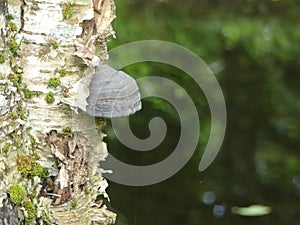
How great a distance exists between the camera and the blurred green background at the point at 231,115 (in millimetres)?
3564

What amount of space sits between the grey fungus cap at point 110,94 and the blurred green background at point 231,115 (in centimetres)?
163

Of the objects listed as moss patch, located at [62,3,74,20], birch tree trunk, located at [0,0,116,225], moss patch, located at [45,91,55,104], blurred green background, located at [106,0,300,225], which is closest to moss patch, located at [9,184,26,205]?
birch tree trunk, located at [0,0,116,225]

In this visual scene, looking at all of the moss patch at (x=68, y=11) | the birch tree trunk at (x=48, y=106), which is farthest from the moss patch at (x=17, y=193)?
the moss patch at (x=68, y=11)

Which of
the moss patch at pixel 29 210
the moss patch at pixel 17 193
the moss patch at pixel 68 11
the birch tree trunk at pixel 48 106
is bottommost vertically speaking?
the moss patch at pixel 29 210

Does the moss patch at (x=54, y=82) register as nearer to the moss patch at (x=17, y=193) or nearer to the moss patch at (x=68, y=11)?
the moss patch at (x=68, y=11)

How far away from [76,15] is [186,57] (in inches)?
88.7

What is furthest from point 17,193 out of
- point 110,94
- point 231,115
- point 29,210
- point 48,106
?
point 231,115

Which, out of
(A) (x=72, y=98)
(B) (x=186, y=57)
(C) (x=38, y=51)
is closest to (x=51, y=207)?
(A) (x=72, y=98)

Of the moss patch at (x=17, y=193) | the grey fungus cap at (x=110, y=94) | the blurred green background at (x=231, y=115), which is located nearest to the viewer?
the moss patch at (x=17, y=193)

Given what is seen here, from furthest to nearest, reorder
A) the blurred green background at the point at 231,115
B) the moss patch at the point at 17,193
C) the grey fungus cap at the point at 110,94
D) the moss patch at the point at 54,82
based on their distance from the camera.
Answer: the blurred green background at the point at 231,115 < the grey fungus cap at the point at 110,94 < the moss patch at the point at 54,82 < the moss patch at the point at 17,193

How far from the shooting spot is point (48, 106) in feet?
4.69

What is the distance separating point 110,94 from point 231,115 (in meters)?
2.73

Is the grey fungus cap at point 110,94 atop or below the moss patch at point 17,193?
atop

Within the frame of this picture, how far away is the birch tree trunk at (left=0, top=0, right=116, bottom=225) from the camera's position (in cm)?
134
